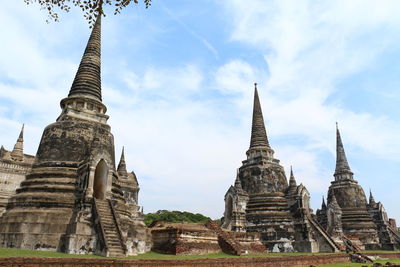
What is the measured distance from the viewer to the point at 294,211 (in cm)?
2695

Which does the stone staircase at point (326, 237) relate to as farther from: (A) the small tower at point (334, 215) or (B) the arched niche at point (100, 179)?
(B) the arched niche at point (100, 179)

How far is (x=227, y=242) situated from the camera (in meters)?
19.6

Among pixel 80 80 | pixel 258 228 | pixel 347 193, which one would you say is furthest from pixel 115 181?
pixel 347 193

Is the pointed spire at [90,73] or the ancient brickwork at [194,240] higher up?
the pointed spire at [90,73]

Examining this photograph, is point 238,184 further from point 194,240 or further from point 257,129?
point 194,240

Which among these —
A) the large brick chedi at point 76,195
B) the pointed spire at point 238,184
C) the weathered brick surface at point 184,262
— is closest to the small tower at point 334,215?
the pointed spire at point 238,184

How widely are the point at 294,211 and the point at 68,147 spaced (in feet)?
59.5

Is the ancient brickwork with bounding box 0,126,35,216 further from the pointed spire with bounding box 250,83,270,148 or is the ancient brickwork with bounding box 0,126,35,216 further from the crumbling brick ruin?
the pointed spire with bounding box 250,83,270,148

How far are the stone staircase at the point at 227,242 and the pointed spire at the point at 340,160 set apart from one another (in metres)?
23.1

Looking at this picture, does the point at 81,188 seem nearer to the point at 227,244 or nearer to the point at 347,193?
the point at 227,244

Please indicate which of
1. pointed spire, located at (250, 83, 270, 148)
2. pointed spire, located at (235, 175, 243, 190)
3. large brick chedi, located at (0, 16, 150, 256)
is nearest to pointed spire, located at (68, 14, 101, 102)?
large brick chedi, located at (0, 16, 150, 256)

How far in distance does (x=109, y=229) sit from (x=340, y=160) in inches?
1306

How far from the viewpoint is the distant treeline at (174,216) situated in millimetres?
58062

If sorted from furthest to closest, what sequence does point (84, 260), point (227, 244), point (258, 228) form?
point (258, 228) → point (227, 244) → point (84, 260)
